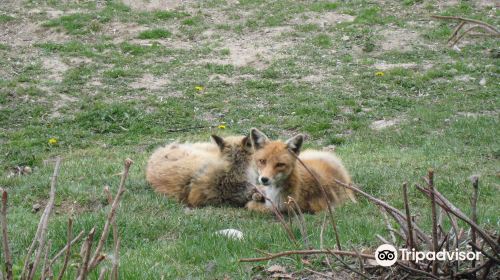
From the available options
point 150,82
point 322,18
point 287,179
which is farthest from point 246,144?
point 322,18

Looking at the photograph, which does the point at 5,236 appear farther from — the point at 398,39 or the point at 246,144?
the point at 398,39

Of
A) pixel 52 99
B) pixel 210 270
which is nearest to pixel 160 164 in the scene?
A: pixel 210 270

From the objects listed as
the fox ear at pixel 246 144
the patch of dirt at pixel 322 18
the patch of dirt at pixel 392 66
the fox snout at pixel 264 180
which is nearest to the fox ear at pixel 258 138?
the fox ear at pixel 246 144

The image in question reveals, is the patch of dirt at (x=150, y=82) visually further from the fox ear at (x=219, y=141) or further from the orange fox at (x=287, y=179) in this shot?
the orange fox at (x=287, y=179)

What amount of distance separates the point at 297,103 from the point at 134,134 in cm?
405

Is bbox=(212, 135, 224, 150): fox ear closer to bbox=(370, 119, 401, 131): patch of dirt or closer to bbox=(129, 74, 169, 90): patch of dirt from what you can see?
bbox=(370, 119, 401, 131): patch of dirt

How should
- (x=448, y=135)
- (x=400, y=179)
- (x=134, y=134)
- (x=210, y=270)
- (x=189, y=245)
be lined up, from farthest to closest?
(x=134, y=134) → (x=448, y=135) → (x=400, y=179) → (x=189, y=245) → (x=210, y=270)

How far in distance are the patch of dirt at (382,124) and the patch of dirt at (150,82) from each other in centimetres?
613

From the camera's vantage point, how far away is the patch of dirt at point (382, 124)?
13.1 meters

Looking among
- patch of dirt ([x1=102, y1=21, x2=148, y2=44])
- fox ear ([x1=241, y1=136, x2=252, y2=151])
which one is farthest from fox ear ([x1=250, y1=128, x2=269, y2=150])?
patch of dirt ([x1=102, y1=21, x2=148, y2=44])

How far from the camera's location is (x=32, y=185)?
9039mm

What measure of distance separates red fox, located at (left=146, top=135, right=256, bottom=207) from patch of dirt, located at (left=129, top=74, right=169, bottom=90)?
840cm

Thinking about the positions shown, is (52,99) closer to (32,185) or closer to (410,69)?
(32,185)

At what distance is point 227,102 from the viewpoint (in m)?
15.4
